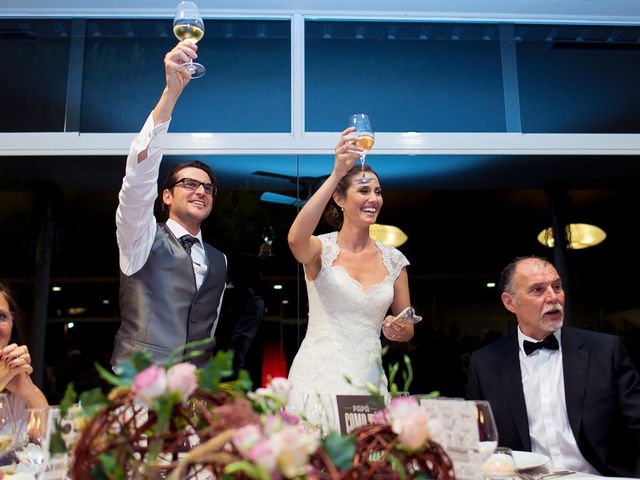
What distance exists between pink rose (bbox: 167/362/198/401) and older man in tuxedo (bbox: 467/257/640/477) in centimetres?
176

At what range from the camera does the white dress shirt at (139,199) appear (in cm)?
246

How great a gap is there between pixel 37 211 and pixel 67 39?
117 centimetres

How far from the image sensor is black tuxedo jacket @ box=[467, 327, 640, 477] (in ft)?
7.31

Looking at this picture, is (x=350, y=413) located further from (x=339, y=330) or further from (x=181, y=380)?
(x=339, y=330)

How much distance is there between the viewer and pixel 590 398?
7.55 ft

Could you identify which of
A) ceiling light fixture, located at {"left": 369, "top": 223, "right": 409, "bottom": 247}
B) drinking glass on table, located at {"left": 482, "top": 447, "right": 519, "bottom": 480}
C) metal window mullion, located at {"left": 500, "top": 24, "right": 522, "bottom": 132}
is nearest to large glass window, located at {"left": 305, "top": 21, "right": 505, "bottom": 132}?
metal window mullion, located at {"left": 500, "top": 24, "right": 522, "bottom": 132}

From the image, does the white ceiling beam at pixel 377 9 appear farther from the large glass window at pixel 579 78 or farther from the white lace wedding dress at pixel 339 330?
the white lace wedding dress at pixel 339 330

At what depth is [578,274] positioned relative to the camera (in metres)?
3.99

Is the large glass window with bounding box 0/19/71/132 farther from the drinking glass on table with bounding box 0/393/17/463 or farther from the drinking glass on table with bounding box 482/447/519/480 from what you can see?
the drinking glass on table with bounding box 482/447/519/480

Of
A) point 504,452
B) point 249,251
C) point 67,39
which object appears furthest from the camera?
point 67,39

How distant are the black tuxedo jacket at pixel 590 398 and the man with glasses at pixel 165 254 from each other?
1.18 meters

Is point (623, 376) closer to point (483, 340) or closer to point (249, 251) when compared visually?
point (483, 340)

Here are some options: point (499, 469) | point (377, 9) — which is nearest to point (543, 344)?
point (499, 469)

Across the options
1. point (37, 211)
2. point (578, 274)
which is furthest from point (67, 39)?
point (578, 274)
